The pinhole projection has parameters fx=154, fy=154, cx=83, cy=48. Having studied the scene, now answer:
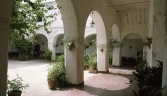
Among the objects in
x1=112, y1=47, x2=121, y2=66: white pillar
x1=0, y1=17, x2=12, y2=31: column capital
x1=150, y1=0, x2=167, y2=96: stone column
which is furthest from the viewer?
x1=112, y1=47, x2=121, y2=66: white pillar


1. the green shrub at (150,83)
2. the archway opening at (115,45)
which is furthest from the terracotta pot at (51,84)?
the archway opening at (115,45)

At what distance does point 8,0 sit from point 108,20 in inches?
350

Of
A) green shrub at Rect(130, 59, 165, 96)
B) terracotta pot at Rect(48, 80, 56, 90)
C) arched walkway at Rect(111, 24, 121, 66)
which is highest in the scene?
arched walkway at Rect(111, 24, 121, 66)

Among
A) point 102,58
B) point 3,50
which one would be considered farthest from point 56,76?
point 102,58

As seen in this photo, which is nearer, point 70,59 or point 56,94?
point 56,94

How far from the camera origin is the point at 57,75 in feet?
24.3

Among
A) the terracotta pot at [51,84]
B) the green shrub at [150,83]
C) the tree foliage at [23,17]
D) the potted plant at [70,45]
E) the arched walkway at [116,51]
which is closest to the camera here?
the green shrub at [150,83]

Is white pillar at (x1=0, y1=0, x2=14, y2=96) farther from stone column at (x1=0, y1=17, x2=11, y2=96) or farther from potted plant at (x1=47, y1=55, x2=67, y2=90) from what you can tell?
potted plant at (x1=47, y1=55, x2=67, y2=90)

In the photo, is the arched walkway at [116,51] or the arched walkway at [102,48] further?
the arched walkway at [116,51]

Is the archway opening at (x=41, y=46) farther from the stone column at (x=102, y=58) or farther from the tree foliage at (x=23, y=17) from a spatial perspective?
the tree foliage at (x=23, y=17)

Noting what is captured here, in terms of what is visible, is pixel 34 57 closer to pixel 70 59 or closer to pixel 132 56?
pixel 132 56

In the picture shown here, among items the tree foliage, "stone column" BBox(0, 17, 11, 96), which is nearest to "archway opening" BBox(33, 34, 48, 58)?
the tree foliage

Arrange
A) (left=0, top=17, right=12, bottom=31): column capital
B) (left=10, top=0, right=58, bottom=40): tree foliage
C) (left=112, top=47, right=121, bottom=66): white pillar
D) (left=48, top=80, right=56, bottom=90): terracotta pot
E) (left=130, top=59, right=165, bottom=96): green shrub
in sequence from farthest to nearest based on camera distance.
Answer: (left=112, top=47, right=121, bottom=66): white pillar < (left=48, top=80, right=56, bottom=90): terracotta pot < (left=10, top=0, right=58, bottom=40): tree foliage < (left=130, top=59, right=165, bottom=96): green shrub < (left=0, top=17, right=12, bottom=31): column capital

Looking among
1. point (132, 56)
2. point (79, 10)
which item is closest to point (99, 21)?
point (79, 10)
